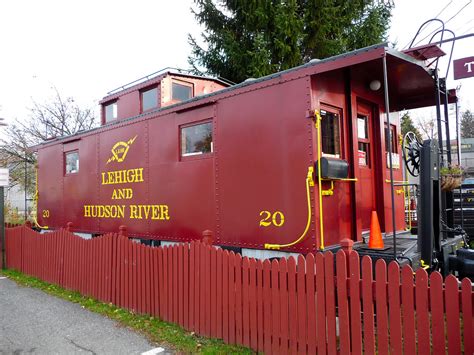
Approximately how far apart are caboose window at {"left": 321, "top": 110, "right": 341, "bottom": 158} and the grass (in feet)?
8.83

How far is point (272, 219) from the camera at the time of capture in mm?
5094

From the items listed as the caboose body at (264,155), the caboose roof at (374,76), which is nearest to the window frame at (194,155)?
the caboose body at (264,155)

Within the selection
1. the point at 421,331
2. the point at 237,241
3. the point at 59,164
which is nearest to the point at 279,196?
the point at 237,241

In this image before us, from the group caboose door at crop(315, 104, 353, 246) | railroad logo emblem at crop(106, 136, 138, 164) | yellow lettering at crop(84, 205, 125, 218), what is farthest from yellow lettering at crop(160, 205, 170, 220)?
caboose door at crop(315, 104, 353, 246)

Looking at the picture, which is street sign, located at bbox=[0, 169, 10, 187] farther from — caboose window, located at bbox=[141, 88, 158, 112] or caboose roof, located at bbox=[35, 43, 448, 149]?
caboose roof, located at bbox=[35, 43, 448, 149]

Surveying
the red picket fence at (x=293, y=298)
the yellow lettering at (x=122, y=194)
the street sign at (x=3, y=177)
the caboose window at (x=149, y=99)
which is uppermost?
the caboose window at (x=149, y=99)

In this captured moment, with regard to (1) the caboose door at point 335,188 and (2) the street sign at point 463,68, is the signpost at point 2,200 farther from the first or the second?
(2) the street sign at point 463,68

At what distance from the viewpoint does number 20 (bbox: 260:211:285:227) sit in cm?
499

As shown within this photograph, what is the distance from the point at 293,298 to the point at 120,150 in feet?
17.3

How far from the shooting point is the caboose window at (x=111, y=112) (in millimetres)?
9133

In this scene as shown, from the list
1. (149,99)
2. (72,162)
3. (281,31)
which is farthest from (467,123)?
(72,162)

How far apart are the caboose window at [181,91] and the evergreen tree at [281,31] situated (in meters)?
5.23

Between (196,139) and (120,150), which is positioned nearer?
(196,139)

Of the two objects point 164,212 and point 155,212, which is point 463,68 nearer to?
point 164,212
